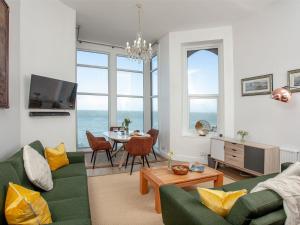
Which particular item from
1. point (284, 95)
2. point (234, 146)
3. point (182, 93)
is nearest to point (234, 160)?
point (234, 146)

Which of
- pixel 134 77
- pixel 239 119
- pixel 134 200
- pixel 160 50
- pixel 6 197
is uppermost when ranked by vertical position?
pixel 160 50

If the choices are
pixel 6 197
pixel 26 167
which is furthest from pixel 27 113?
pixel 6 197

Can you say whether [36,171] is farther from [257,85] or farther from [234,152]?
[257,85]

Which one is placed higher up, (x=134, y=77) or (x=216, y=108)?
(x=134, y=77)

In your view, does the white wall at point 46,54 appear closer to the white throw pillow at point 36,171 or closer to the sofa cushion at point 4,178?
the white throw pillow at point 36,171

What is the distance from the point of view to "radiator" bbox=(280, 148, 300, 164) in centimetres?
321

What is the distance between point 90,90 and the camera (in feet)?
20.4

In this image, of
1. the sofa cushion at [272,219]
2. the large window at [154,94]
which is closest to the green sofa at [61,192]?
the sofa cushion at [272,219]

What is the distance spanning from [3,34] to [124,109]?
4.50 metres

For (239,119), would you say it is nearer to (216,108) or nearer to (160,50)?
(216,108)

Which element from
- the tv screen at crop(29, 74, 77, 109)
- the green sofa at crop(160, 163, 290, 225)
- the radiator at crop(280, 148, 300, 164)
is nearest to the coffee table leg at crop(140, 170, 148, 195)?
the green sofa at crop(160, 163, 290, 225)

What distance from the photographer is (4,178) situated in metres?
1.56

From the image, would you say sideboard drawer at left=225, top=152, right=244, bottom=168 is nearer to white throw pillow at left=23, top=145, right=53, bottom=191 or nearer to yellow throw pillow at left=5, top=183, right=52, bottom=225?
white throw pillow at left=23, top=145, right=53, bottom=191

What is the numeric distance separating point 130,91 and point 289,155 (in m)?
4.84
